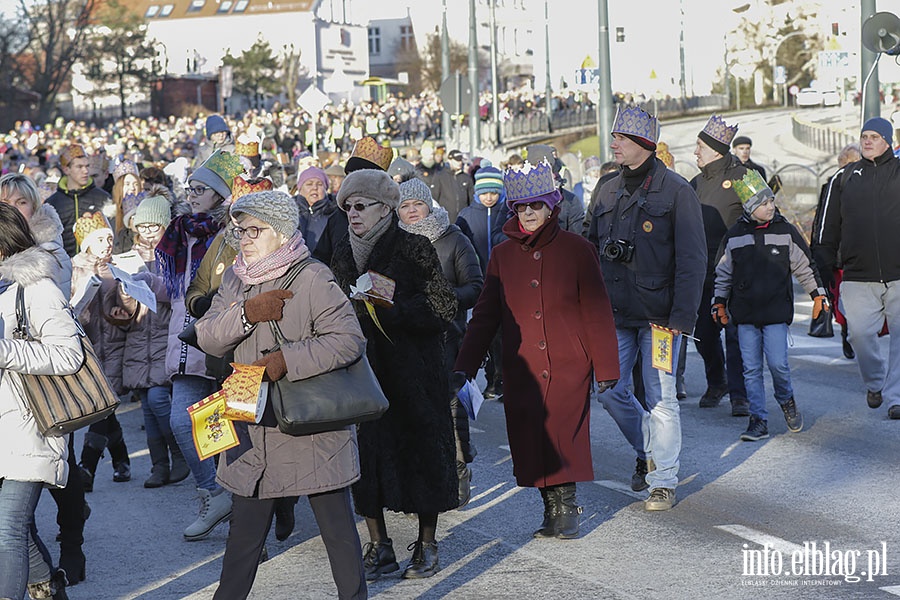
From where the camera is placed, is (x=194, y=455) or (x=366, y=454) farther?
(x=194, y=455)

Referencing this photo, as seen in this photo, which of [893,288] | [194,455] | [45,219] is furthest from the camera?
[893,288]

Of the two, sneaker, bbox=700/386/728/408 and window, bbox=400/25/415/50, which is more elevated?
window, bbox=400/25/415/50

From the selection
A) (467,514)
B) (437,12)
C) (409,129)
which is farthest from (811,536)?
(437,12)

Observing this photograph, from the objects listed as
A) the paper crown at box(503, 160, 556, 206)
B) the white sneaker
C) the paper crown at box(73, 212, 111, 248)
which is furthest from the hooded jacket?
the paper crown at box(73, 212, 111, 248)

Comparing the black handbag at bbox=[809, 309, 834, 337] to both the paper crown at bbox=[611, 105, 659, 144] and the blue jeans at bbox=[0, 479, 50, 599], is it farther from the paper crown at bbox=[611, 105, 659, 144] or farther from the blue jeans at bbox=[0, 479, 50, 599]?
the blue jeans at bbox=[0, 479, 50, 599]

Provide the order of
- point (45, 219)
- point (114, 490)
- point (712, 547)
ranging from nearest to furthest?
point (45, 219), point (712, 547), point (114, 490)

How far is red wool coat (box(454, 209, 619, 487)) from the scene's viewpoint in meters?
7.51

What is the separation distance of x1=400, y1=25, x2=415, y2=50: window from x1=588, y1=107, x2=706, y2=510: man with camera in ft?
447

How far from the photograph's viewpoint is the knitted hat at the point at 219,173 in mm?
8188

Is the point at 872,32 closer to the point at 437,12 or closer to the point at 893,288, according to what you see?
the point at 893,288

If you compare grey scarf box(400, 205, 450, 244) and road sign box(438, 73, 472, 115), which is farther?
road sign box(438, 73, 472, 115)

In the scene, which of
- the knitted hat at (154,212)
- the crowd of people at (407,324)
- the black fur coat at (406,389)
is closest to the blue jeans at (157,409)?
the crowd of people at (407,324)

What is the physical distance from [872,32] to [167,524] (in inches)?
430

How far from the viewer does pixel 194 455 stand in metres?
8.17
